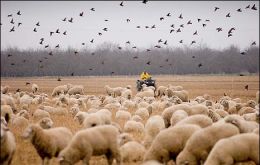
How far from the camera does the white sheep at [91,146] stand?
336 inches

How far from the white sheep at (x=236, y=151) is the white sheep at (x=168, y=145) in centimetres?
112

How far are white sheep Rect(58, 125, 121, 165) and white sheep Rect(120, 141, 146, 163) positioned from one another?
0.76m

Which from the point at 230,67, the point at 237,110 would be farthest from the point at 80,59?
the point at 237,110

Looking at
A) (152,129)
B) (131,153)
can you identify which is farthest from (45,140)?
(152,129)

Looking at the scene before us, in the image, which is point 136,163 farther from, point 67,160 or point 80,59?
point 80,59

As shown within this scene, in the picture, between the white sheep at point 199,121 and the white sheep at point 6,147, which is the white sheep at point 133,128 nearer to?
the white sheep at point 199,121

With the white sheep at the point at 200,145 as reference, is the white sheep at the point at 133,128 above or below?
below

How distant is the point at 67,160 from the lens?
8461 mm

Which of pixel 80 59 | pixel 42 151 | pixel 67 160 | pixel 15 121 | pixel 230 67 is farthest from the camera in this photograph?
pixel 80 59

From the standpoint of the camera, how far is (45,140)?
918cm

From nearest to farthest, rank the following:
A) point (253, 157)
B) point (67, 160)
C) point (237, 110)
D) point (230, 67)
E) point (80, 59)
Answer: point (253, 157) → point (67, 160) → point (237, 110) → point (230, 67) → point (80, 59)

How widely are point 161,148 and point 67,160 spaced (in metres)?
1.93

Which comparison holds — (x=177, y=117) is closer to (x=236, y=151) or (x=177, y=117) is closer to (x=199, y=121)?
(x=199, y=121)

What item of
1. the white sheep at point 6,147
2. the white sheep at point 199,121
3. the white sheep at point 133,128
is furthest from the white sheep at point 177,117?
the white sheep at point 6,147
